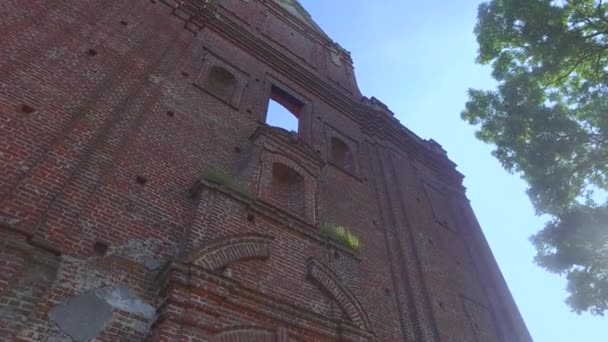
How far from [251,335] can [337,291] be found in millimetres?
A: 2373

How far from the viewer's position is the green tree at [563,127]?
9.69 m

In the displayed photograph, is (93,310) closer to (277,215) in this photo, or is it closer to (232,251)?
(232,251)

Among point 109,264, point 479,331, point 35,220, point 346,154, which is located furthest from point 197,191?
point 479,331

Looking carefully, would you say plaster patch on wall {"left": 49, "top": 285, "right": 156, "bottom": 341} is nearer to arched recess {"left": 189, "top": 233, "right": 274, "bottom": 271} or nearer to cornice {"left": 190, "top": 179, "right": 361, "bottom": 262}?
arched recess {"left": 189, "top": 233, "right": 274, "bottom": 271}

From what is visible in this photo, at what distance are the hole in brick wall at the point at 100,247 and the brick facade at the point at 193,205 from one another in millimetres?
20

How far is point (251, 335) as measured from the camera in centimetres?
616

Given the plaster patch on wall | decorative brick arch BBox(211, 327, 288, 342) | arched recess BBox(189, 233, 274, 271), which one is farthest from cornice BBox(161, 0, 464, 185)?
decorative brick arch BBox(211, 327, 288, 342)

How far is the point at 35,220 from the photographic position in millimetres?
5609

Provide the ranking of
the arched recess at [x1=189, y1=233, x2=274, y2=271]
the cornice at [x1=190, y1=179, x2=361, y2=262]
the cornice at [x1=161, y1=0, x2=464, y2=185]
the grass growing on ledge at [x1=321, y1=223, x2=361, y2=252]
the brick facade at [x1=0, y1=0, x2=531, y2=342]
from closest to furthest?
the brick facade at [x1=0, y1=0, x2=531, y2=342] < the arched recess at [x1=189, y1=233, x2=274, y2=271] < the cornice at [x1=190, y1=179, x2=361, y2=262] < the grass growing on ledge at [x1=321, y1=223, x2=361, y2=252] < the cornice at [x1=161, y1=0, x2=464, y2=185]

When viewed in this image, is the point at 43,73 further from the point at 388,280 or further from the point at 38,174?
the point at 388,280

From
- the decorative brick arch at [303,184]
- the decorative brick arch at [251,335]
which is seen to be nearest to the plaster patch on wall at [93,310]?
the decorative brick arch at [251,335]

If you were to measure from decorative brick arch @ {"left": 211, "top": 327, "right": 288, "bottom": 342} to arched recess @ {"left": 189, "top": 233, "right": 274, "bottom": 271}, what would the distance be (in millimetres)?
1038

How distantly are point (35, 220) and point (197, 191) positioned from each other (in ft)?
8.75

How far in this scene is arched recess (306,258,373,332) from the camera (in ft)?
25.9
